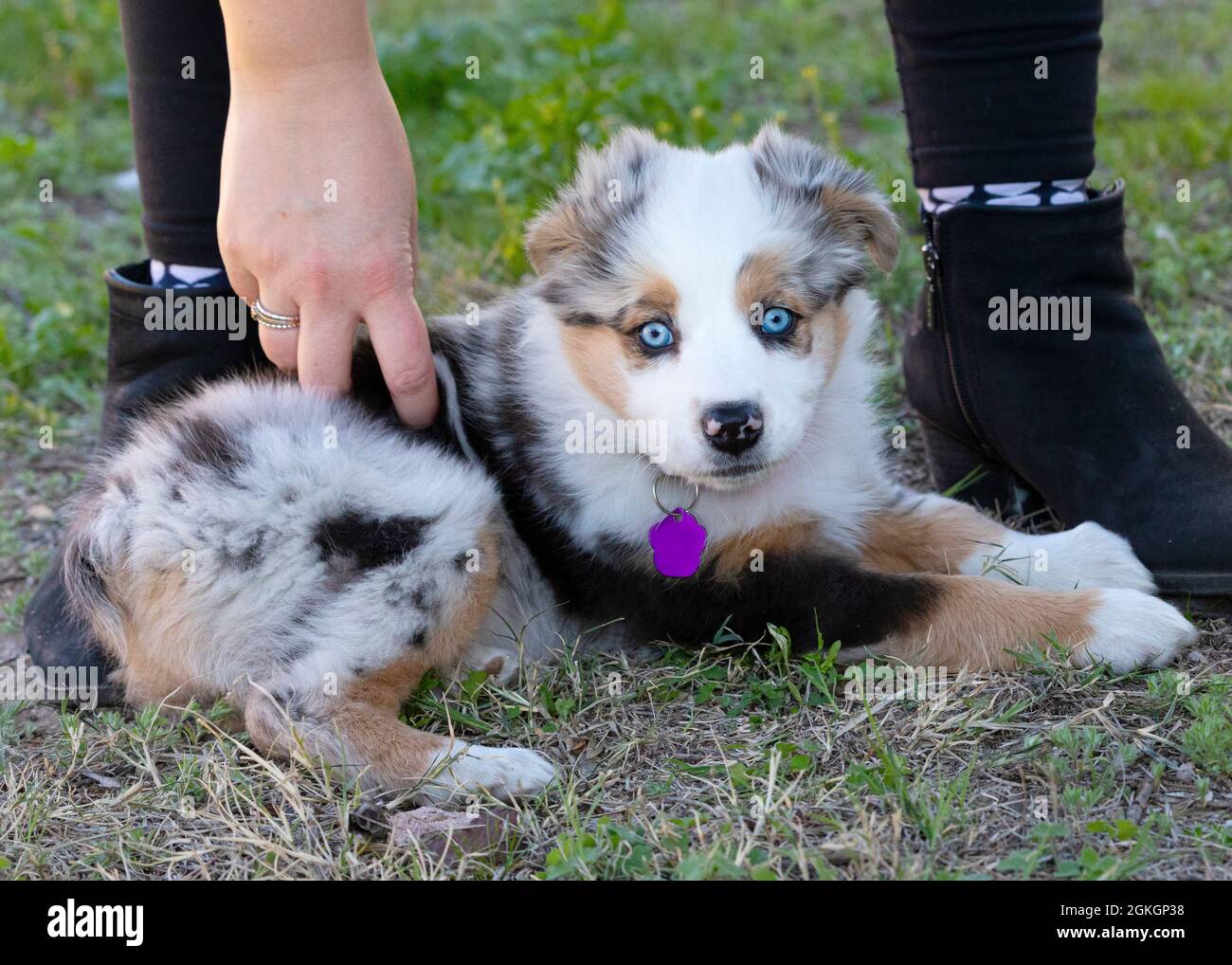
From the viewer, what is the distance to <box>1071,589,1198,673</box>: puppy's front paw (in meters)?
2.83

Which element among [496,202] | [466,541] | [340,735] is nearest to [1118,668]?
[466,541]

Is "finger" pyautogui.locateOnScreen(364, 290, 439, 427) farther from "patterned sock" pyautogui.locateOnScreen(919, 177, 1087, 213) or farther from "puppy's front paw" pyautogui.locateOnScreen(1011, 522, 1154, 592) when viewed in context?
"puppy's front paw" pyautogui.locateOnScreen(1011, 522, 1154, 592)

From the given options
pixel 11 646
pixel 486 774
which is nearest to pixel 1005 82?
pixel 486 774

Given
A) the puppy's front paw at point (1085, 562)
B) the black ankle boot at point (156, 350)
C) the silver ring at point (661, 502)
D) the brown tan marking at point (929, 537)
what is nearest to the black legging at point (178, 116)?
the black ankle boot at point (156, 350)

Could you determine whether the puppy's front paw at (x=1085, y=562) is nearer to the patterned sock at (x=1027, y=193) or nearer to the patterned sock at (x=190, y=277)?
the patterned sock at (x=1027, y=193)

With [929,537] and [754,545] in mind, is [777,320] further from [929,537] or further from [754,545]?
[929,537]

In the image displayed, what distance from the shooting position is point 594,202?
3.20 metres

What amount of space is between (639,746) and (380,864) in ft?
2.14

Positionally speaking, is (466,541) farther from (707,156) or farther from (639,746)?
(707,156)

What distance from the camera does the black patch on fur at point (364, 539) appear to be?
9.30 feet

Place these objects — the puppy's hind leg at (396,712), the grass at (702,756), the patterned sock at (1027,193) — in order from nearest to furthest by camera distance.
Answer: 1. the grass at (702,756)
2. the puppy's hind leg at (396,712)
3. the patterned sock at (1027,193)

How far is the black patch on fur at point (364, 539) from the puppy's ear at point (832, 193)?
1243mm

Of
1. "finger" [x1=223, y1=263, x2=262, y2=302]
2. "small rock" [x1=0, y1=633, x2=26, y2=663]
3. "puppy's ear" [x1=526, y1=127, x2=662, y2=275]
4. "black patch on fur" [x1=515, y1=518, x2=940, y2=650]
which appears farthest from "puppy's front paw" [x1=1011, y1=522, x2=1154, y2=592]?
"small rock" [x1=0, y1=633, x2=26, y2=663]

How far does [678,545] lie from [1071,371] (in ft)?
4.05
